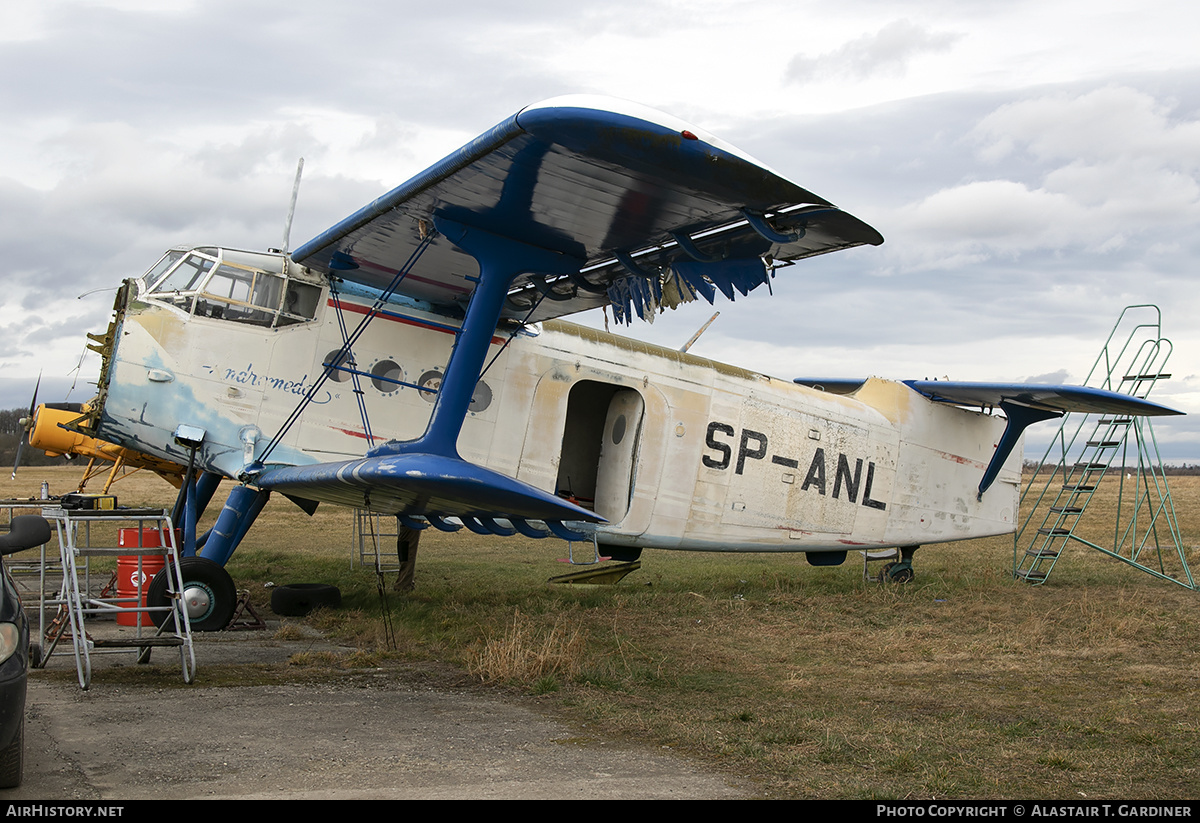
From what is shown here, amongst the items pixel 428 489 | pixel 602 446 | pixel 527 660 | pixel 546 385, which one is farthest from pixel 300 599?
pixel 527 660

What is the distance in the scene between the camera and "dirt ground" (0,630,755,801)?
460 centimetres

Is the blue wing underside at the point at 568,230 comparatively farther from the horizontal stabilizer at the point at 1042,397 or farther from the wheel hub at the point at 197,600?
the horizontal stabilizer at the point at 1042,397

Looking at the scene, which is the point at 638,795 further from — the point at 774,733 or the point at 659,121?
the point at 659,121

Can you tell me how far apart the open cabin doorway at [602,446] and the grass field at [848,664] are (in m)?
1.38

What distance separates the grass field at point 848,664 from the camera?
5.22 meters

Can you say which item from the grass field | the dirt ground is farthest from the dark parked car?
the grass field

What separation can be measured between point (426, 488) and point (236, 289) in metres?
3.80

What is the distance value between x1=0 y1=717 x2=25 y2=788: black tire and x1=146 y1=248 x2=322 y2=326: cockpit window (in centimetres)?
589

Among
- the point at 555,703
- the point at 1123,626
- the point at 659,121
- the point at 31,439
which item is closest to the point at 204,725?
the point at 555,703

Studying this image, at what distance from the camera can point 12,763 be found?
4.42 m

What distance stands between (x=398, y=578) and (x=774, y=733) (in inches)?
335

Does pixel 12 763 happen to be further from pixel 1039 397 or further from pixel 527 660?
pixel 1039 397

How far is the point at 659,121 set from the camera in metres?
5.84

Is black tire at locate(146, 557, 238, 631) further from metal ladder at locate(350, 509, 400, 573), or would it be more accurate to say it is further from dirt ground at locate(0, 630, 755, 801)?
metal ladder at locate(350, 509, 400, 573)
